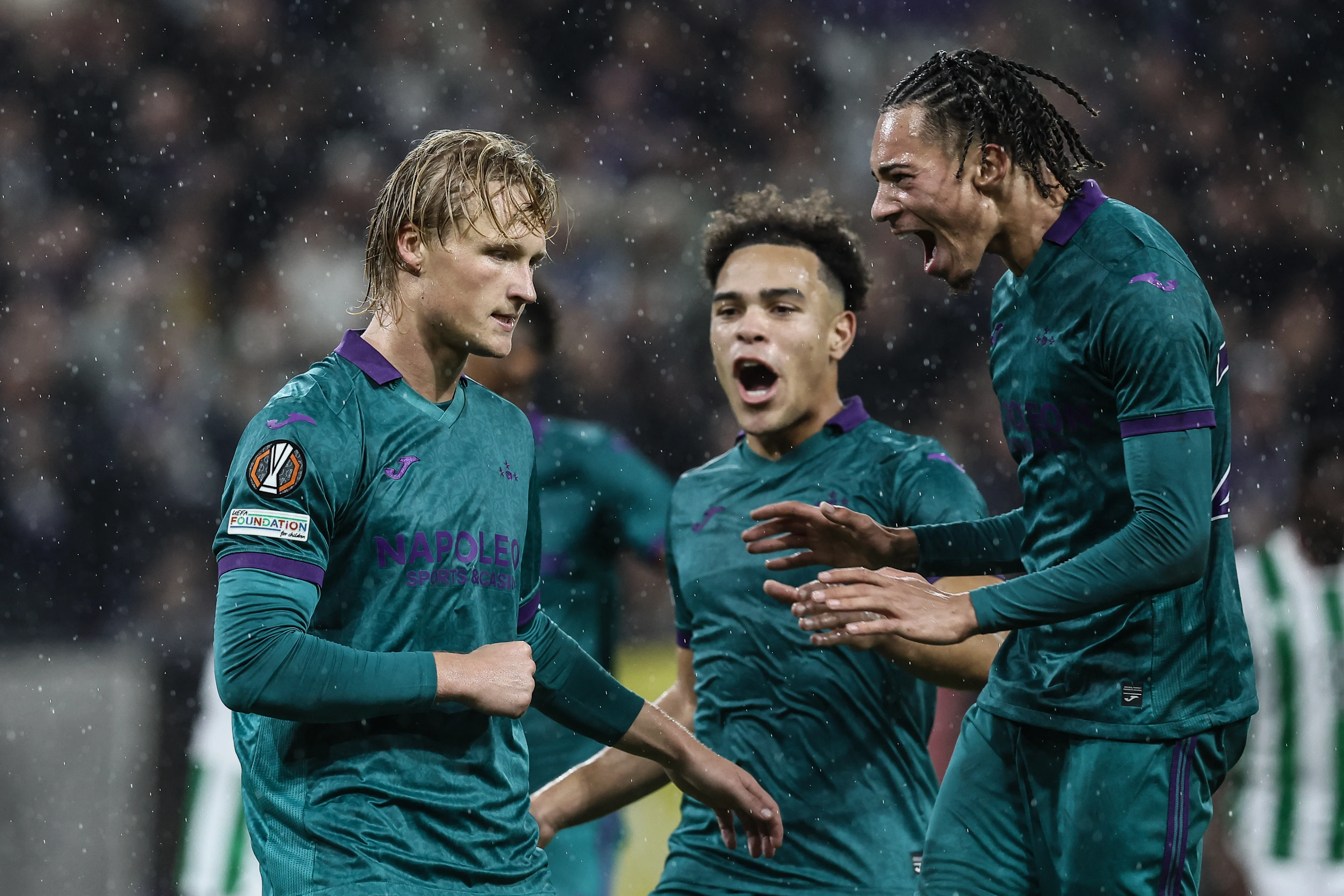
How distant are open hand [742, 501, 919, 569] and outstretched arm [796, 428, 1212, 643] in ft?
1.48

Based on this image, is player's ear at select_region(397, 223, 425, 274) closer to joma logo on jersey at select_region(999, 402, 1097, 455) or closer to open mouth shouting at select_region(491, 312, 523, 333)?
open mouth shouting at select_region(491, 312, 523, 333)

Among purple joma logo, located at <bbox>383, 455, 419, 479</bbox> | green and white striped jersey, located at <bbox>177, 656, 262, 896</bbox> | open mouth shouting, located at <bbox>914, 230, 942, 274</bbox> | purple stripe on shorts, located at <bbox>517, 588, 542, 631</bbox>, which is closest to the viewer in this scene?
purple joma logo, located at <bbox>383, 455, 419, 479</bbox>

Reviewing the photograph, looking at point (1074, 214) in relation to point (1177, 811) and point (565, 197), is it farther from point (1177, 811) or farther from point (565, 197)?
point (565, 197)

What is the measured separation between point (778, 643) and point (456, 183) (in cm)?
142

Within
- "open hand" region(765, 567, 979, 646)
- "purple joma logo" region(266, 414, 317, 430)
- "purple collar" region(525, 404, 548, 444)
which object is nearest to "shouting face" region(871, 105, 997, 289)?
"open hand" region(765, 567, 979, 646)

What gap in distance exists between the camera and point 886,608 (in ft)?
8.31

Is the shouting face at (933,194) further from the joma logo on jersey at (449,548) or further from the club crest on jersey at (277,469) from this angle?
the club crest on jersey at (277,469)

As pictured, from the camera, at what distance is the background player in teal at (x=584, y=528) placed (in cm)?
432

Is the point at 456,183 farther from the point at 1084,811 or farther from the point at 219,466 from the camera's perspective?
the point at 219,466

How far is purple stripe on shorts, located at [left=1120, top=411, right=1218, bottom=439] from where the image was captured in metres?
2.44

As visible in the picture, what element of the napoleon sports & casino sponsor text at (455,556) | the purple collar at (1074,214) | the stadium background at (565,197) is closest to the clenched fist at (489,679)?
the napoleon sports & casino sponsor text at (455,556)

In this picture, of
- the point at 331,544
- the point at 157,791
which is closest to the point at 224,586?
the point at 331,544

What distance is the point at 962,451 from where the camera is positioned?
24.2ft

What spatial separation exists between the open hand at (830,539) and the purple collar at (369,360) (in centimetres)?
91
